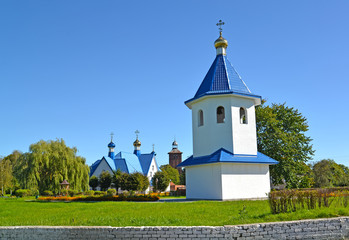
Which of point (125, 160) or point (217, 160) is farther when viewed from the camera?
point (125, 160)

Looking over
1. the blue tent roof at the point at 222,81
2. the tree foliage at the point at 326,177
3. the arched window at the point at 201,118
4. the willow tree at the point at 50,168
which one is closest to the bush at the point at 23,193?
the willow tree at the point at 50,168

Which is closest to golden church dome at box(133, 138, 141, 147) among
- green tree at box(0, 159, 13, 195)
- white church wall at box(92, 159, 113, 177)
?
white church wall at box(92, 159, 113, 177)

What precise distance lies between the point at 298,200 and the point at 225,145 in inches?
282

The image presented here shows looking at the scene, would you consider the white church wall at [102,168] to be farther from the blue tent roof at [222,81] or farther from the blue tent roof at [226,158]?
the blue tent roof at [222,81]

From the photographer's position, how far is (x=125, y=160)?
44.2 meters

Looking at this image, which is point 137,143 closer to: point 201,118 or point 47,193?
point 47,193

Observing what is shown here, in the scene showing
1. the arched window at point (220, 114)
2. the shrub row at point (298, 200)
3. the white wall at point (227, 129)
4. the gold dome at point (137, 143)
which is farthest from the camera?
the gold dome at point (137, 143)

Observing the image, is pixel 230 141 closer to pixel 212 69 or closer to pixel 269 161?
pixel 269 161

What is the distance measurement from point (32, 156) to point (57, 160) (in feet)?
6.52

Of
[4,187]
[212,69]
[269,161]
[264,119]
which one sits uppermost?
[212,69]

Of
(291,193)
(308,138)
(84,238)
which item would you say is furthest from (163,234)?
(308,138)

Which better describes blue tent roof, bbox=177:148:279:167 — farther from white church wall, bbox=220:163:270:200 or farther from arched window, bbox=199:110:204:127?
arched window, bbox=199:110:204:127

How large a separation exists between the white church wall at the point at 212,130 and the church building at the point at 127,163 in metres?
24.9

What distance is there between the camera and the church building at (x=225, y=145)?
1559 cm
